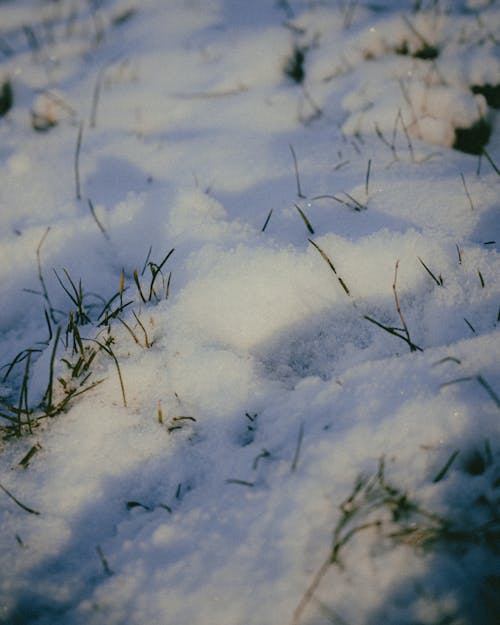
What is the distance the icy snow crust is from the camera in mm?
839

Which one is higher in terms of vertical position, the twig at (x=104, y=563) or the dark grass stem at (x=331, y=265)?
the dark grass stem at (x=331, y=265)

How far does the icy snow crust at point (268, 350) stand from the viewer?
2.75ft

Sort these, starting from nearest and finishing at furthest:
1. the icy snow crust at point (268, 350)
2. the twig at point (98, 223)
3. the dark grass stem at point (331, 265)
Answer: the icy snow crust at point (268, 350)
the dark grass stem at point (331, 265)
the twig at point (98, 223)

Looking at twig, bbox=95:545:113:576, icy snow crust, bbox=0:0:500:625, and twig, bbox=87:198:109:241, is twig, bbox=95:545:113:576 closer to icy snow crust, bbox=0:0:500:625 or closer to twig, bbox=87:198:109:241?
icy snow crust, bbox=0:0:500:625

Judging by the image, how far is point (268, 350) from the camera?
49.4 inches

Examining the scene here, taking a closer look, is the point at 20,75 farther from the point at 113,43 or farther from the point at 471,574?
the point at 471,574

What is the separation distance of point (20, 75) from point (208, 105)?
1434mm

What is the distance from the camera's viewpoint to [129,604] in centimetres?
84

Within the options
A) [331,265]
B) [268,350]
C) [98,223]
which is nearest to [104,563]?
[268,350]

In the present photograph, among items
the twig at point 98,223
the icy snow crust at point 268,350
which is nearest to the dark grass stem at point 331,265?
the icy snow crust at point 268,350

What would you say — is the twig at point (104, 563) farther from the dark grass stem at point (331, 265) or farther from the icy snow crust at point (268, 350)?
the dark grass stem at point (331, 265)

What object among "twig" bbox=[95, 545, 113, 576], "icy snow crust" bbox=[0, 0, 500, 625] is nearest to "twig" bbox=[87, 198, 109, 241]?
"icy snow crust" bbox=[0, 0, 500, 625]

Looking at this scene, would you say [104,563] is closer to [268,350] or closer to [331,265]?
[268,350]

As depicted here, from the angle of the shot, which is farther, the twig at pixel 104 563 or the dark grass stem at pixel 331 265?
the dark grass stem at pixel 331 265
